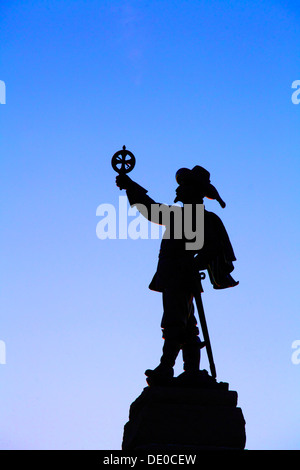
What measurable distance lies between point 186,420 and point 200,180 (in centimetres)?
336

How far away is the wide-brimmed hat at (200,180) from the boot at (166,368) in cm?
215

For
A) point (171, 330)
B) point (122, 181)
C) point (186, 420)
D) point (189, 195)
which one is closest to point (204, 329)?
point (171, 330)

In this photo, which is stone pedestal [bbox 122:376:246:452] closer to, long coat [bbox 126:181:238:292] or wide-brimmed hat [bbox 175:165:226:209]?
long coat [bbox 126:181:238:292]

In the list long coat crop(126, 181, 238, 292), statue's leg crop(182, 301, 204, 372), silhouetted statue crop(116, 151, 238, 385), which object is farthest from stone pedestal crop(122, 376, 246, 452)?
long coat crop(126, 181, 238, 292)

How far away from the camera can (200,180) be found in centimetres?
1100

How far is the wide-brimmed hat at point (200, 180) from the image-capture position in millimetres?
10992

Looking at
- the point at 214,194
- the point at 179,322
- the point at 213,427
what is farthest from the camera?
the point at 214,194

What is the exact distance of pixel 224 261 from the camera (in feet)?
35.6

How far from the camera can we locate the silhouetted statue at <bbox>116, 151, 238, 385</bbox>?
10258 millimetres

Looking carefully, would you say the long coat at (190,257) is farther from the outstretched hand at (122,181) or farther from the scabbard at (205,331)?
the scabbard at (205,331)

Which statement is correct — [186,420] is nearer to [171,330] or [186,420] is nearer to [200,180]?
[171,330]
